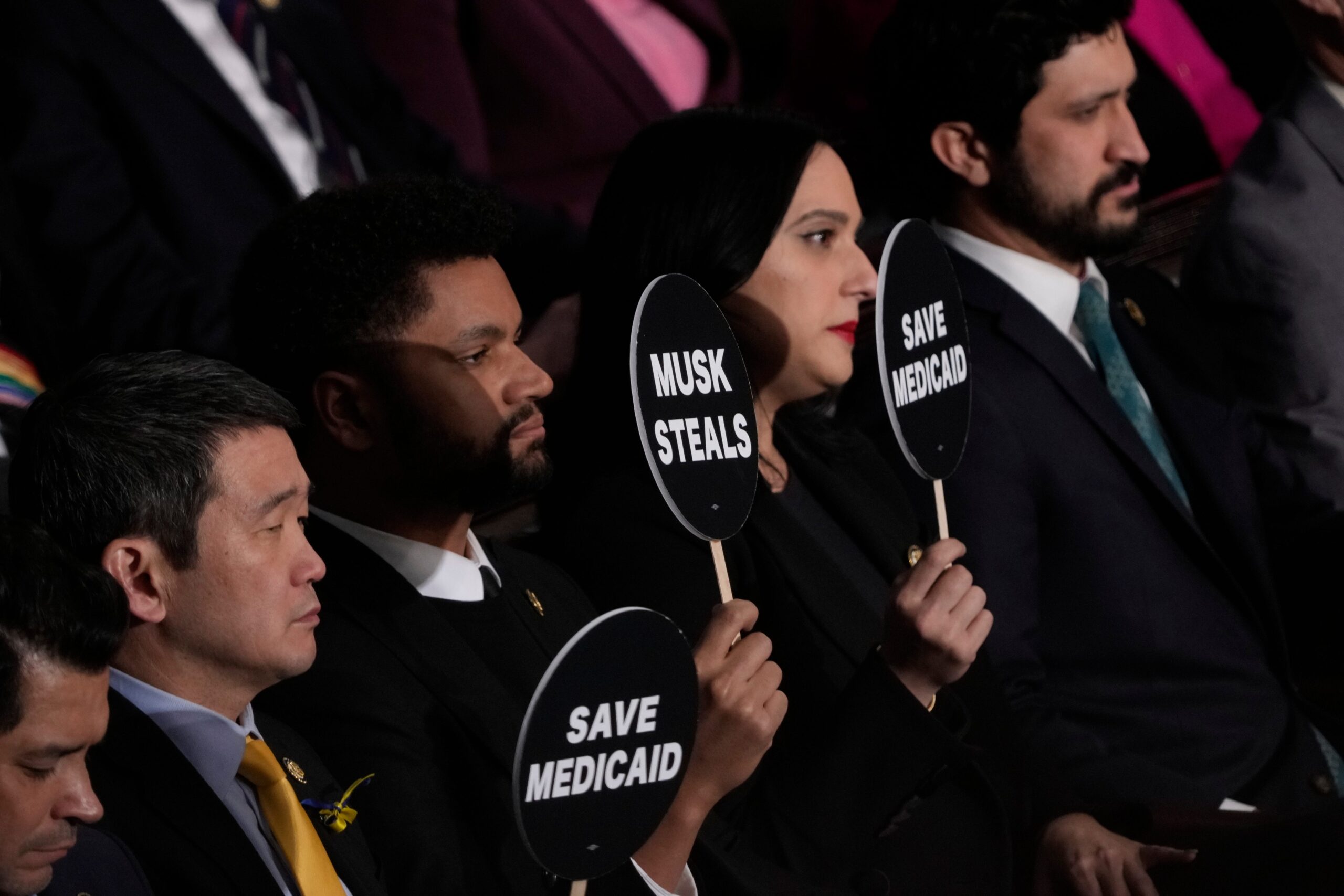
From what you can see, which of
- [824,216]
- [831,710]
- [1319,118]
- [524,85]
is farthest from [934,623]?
[524,85]

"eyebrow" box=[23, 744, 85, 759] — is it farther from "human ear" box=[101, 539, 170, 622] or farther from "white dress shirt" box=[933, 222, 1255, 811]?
"white dress shirt" box=[933, 222, 1255, 811]

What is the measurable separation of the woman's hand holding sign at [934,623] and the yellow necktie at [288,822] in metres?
0.64

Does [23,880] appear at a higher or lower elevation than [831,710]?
higher

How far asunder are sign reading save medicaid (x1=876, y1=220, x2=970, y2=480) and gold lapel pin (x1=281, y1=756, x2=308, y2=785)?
A: 27.7 inches

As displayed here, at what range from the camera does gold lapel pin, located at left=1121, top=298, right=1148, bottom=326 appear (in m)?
2.75

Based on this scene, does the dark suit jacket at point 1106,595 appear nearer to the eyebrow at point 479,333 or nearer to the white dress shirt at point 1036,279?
the white dress shirt at point 1036,279

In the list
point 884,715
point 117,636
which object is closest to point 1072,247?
point 884,715

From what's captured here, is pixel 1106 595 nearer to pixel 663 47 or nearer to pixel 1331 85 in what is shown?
pixel 1331 85

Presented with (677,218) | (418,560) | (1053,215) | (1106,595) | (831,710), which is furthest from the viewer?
(1053,215)

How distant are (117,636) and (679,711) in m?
0.46

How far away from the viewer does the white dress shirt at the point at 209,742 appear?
1.51 m

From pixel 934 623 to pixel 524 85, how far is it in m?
2.05

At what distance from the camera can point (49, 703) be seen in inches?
51.3

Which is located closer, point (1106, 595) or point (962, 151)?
point (1106, 595)
